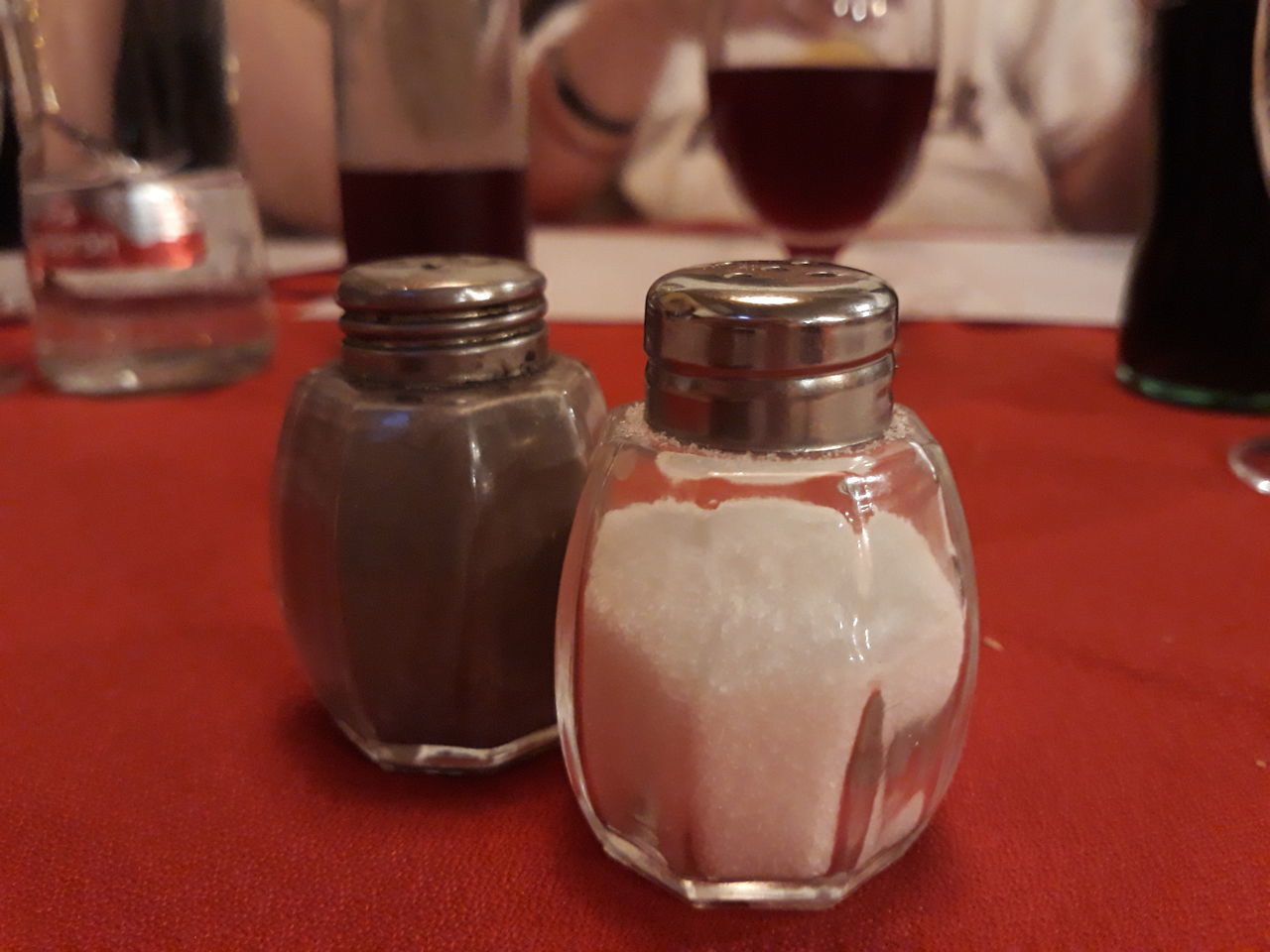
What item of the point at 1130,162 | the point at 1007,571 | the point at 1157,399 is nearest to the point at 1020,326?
the point at 1157,399

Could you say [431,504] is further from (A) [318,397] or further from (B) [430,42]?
(B) [430,42]

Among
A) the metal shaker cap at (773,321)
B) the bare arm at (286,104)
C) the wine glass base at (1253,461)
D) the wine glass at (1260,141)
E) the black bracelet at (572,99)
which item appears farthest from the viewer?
the black bracelet at (572,99)

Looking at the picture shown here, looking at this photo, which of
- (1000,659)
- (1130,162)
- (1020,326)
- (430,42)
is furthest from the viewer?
(1130,162)

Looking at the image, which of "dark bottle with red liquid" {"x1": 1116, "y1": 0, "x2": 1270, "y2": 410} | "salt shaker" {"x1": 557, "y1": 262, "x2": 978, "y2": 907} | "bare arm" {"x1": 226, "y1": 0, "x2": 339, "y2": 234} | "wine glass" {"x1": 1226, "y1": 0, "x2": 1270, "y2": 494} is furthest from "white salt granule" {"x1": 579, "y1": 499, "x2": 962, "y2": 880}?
"bare arm" {"x1": 226, "y1": 0, "x2": 339, "y2": 234}

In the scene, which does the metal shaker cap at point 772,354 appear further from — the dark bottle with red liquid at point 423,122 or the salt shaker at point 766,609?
the dark bottle with red liquid at point 423,122

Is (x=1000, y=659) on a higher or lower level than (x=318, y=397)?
lower

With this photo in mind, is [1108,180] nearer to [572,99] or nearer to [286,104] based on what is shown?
[572,99]

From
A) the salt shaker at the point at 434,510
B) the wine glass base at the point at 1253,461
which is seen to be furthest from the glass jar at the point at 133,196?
the wine glass base at the point at 1253,461
